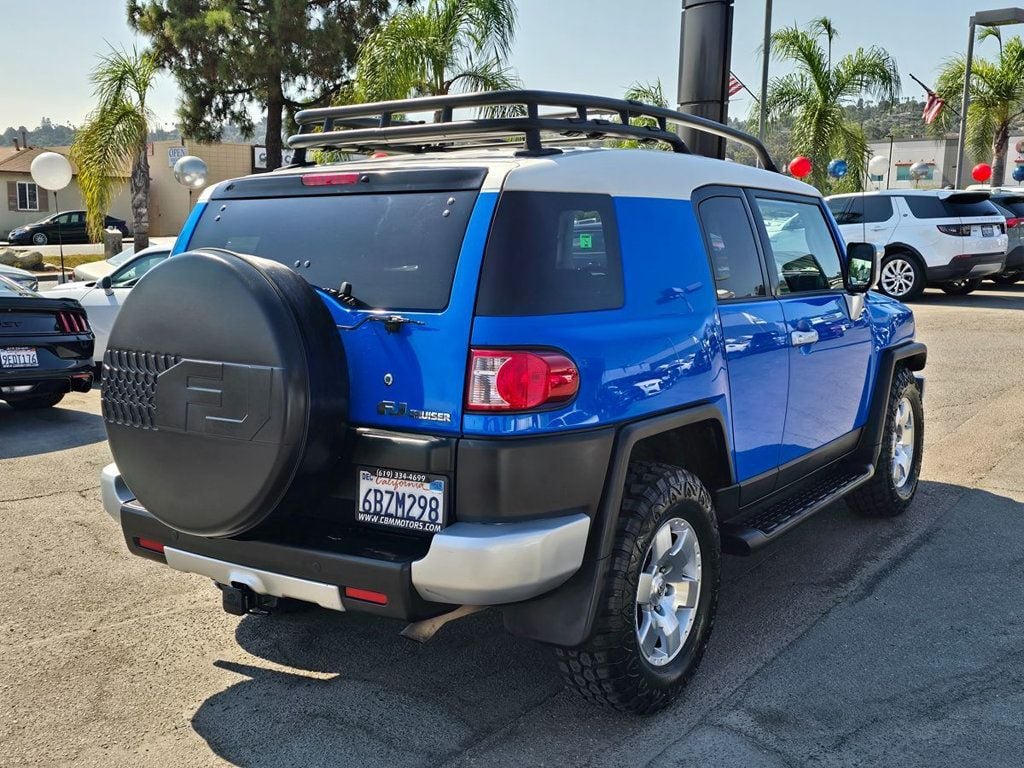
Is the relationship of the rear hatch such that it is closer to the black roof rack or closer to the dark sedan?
the black roof rack

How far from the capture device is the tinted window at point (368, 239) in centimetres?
315

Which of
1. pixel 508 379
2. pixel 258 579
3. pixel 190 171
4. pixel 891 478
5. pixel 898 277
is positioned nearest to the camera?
pixel 508 379

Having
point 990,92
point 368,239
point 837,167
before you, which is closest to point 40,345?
point 368,239

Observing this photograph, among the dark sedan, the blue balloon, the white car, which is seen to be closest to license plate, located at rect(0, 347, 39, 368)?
the white car

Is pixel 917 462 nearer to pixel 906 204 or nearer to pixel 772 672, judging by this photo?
pixel 772 672

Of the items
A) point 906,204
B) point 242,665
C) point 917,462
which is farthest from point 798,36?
point 242,665

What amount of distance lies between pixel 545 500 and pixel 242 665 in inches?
62.0

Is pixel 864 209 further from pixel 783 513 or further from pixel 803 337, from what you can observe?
pixel 783 513

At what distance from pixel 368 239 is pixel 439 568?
1.16 metres

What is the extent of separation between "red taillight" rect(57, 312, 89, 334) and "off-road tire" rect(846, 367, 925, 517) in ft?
20.6

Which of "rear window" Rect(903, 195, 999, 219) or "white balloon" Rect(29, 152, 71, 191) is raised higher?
"white balloon" Rect(29, 152, 71, 191)

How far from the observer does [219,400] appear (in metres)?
3.03

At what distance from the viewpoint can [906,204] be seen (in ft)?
54.0

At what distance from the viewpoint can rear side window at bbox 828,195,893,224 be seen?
1666 cm
